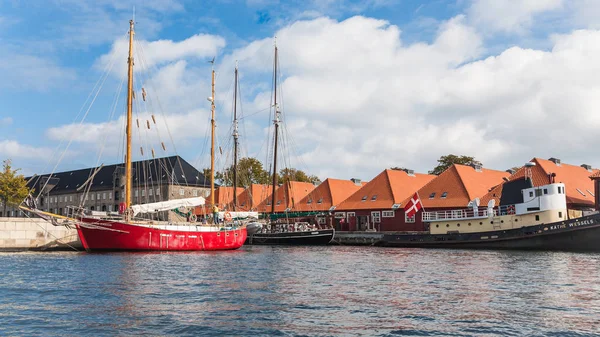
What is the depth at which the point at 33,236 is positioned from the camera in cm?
4453

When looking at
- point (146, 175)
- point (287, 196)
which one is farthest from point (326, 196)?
point (146, 175)

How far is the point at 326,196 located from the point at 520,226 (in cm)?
3180

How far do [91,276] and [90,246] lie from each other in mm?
16363

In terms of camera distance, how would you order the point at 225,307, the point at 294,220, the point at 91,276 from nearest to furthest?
the point at 225,307
the point at 91,276
the point at 294,220

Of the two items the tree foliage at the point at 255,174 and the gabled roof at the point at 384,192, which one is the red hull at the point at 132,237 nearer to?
the gabled roof at the point at 384,192

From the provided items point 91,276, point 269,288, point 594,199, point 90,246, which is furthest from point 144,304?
point 594,199

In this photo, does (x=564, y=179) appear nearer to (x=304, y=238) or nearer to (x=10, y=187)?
(x=304, y=238)

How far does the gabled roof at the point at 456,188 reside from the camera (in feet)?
193

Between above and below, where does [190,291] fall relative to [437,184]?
below

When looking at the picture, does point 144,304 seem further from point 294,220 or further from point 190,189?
point 190,189

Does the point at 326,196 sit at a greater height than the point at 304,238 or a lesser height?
greater

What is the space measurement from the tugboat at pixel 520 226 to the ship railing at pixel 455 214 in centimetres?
10

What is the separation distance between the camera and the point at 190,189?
10275cm

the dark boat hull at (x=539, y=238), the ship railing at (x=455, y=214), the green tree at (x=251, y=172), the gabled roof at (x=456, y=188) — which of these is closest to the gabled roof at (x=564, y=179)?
the ship railing at (x=455, y=214)
